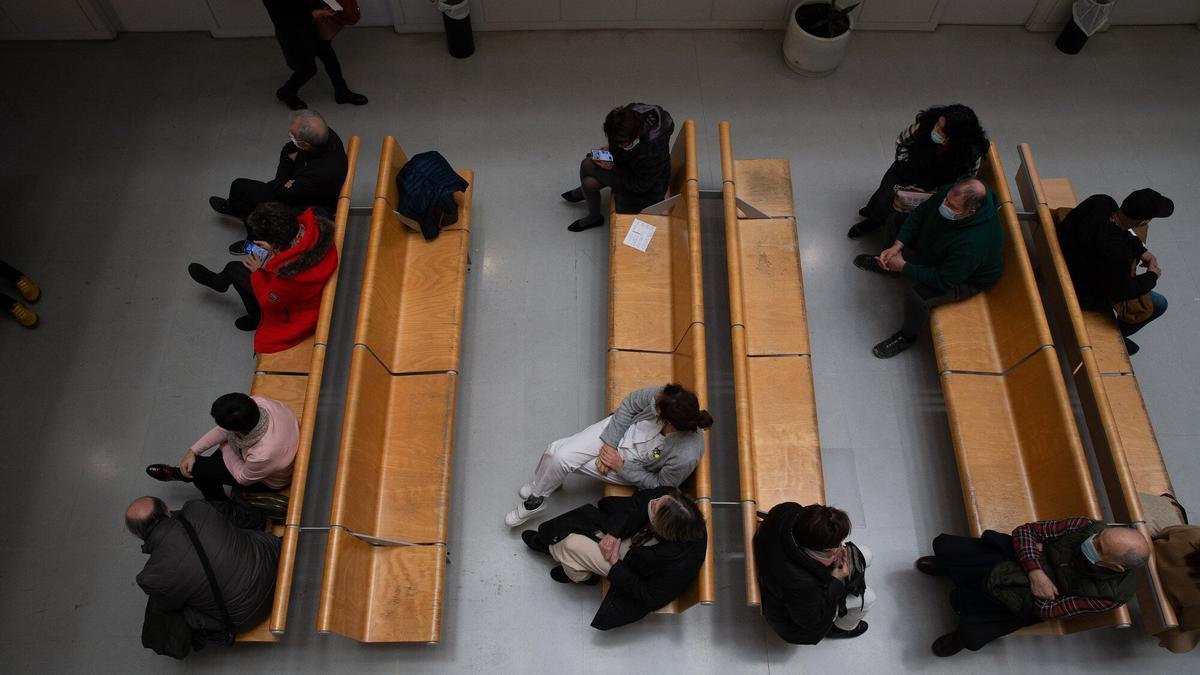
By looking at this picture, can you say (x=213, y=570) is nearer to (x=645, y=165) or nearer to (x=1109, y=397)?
(x=645, y=165)

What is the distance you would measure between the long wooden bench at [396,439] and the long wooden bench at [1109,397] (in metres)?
3.25

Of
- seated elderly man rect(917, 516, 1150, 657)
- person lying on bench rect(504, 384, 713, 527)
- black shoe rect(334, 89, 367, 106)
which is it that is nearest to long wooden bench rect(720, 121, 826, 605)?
person lying on bench rect(504, 384, 713, 527)

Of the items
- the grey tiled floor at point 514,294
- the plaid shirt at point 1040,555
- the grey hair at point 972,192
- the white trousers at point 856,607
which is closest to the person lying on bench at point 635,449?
the grey tiled floor at point 514,294

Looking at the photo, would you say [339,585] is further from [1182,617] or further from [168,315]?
[1182,617]

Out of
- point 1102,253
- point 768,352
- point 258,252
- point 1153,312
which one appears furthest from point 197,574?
point 1153,312

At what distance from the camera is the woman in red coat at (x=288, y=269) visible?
12.9 ft

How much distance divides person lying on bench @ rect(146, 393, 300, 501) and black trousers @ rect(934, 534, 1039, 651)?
3245 mm

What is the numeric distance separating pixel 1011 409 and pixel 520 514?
2.69m

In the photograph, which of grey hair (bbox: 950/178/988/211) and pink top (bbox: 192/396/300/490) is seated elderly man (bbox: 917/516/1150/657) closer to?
grey hair (bbox: 950/178/988/211)

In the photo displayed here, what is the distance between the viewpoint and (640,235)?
15.3 feet

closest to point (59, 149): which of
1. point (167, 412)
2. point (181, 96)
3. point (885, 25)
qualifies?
point (181, 96)

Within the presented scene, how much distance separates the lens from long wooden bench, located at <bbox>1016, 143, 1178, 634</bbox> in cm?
354

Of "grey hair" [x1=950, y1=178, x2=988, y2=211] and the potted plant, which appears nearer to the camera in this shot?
"grey hair" [x1=950, y1=178, x2=988, y2=211]

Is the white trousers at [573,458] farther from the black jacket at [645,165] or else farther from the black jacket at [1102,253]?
the black jacket at [1102,253]
